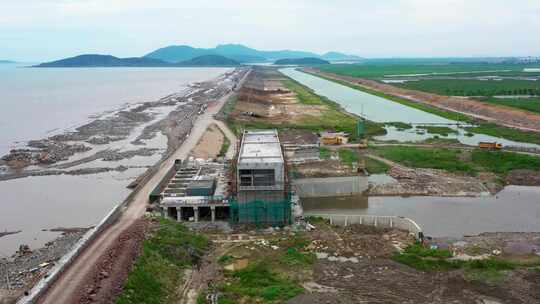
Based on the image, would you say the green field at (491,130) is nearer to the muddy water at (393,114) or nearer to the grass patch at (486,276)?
the muddy water at (393,114)

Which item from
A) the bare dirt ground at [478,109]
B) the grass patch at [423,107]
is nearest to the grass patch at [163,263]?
the bare dirt ground at [478,109]

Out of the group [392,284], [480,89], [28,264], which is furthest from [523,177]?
[480,89]

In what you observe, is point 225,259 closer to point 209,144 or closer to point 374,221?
point 374,221

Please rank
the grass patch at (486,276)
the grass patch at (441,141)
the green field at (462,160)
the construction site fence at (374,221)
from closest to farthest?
the grass patch at (486,276) < the construction site fence at (374,221) < the green field at (462,160) < the grass patch at (441,141)

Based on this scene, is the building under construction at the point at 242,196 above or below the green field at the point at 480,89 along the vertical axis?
below

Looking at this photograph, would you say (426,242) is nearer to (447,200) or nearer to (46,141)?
(447,200)

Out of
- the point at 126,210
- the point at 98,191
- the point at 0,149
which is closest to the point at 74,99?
the point at 0,149

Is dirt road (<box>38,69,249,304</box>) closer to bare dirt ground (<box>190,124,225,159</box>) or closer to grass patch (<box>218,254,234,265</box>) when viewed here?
bare dirt ground (<box>190,124,225,159</box>)

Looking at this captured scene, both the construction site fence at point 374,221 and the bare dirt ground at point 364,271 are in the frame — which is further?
the construction site fence at point 374,221
